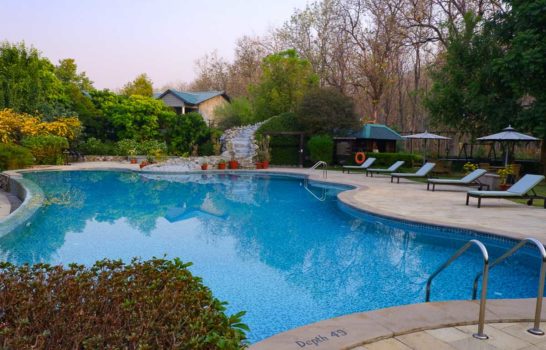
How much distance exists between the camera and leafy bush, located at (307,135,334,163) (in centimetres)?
2191

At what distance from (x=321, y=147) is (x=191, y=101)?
18862mm

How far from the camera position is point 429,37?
26.8m

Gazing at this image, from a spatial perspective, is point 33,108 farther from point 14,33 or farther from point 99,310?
point 99,310

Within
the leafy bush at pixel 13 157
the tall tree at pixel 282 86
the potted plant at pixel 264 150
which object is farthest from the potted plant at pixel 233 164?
the leafy bush at pixel 13 157

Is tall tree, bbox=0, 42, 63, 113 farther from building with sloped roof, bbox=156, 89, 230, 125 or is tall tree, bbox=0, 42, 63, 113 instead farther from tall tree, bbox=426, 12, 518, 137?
tall tree, bbox=426, 12, 518, 137

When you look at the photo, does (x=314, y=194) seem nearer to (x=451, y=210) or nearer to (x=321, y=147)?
(x=451, y=210)

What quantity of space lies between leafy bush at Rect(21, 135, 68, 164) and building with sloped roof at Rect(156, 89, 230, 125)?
1567cm

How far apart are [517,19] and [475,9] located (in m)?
9.20

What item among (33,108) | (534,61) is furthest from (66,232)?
(33,108)

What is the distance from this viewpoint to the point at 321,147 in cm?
2198

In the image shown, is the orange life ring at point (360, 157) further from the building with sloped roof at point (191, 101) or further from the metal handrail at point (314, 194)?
the building with sloped roof at point (191, 101)

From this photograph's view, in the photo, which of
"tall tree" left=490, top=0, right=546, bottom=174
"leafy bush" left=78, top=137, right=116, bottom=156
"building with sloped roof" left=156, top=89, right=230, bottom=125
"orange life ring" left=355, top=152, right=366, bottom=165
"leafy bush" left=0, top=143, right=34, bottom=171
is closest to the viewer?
"tall tree" left=490, top=0, right=546, bottom=174

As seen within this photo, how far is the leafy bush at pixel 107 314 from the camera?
1.81m

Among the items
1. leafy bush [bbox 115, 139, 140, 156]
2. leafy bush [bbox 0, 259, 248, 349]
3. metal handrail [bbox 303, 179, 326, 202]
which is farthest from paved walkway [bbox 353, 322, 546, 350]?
leafy bush [bbox 115, 139, 140, 156]
